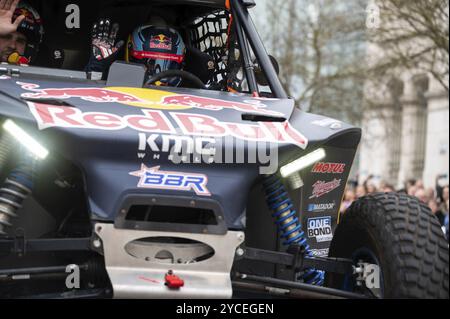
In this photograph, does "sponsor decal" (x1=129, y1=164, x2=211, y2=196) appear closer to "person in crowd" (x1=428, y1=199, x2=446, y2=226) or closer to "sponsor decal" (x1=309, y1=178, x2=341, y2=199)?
"sponsor decal" (x1=309, y1=178, x2=341, y2=199)

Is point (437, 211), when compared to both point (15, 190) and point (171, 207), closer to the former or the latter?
point (171, 207)

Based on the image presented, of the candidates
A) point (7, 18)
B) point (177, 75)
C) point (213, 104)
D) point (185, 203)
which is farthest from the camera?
point (7, 18)

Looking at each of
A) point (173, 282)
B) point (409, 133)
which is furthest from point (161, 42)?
point (409, 133)

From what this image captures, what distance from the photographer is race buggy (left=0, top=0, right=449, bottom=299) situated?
420cm

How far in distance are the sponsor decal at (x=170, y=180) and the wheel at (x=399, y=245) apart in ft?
2.74

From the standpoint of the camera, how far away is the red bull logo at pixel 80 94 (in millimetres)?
4625

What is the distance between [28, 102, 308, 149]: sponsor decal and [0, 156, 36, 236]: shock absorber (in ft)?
0.85

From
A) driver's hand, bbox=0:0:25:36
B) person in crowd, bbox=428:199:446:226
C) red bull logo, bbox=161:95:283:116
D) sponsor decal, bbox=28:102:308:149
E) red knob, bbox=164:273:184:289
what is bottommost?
person in crowd, bbox=428:199:446:226

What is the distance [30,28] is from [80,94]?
1.39 m

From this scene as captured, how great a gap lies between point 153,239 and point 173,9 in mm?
2736

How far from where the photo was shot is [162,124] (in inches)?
175

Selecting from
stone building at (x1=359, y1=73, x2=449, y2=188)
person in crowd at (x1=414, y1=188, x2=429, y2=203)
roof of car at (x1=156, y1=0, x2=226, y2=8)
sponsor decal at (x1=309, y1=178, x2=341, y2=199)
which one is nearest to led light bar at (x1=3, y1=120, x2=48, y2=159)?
sponsor decal at (x1=309, y1=178, x2=341, y2=199)

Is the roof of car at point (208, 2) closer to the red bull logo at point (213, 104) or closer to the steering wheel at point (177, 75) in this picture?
the steering wheel at point (177, 75)

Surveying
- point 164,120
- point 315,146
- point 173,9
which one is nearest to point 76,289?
point 164,120
